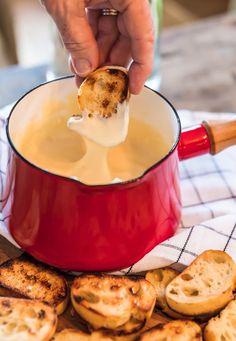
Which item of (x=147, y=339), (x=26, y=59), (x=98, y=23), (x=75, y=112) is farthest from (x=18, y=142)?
(x=26, y=59)

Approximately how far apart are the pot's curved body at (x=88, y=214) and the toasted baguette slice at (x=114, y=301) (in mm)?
42

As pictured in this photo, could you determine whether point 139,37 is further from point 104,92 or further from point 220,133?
point 220,133

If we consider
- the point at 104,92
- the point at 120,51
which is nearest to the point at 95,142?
the point at 104,92

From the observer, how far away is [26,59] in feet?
7.27

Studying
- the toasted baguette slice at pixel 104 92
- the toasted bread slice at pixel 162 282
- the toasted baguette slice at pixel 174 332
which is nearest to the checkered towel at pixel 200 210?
the toasted bread slice at pixel 162 282

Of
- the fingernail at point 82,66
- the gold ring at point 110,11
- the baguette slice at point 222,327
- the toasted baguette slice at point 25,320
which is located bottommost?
the baguette slice at point 222,327

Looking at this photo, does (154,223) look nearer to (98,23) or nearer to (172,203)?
(172,203)

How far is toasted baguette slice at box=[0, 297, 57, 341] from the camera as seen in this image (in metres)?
0.77

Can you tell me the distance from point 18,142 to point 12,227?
15 cm

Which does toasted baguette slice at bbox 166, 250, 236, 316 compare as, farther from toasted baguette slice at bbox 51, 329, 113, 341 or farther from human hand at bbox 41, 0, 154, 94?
human hand at bbox 41, 0, 154, 94

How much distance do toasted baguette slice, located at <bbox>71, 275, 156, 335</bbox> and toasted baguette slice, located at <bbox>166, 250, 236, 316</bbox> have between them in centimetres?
4

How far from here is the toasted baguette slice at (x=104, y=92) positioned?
0.87 metres

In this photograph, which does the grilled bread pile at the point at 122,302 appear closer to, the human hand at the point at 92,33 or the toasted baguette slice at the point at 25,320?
the toasted baguette slice at the point at 25,320

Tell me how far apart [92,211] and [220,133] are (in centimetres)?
27
